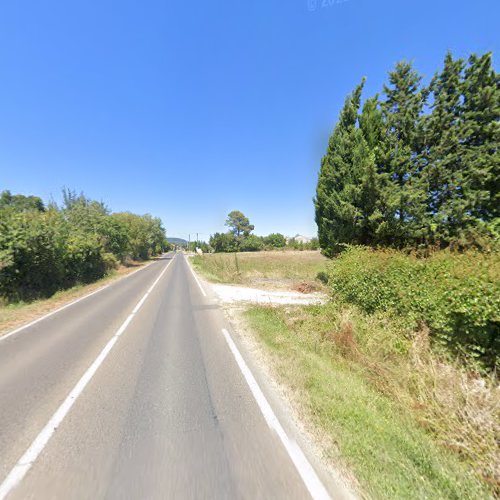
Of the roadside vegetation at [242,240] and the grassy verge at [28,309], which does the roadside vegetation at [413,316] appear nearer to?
the grassy verge at [28,309]

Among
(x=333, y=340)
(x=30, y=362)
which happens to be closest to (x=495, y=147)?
(x=333, y=340)

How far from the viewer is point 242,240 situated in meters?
96.1

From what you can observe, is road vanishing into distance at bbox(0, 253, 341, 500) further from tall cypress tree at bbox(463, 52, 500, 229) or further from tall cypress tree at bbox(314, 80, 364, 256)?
tall cypress tree at bbox(463, 52, 500, 229)

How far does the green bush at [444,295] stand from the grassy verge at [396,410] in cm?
47

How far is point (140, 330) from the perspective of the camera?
23.6 feet

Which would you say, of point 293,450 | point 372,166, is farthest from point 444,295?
point 372,166

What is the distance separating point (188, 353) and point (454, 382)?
493cm

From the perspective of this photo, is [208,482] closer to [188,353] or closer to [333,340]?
[188,353]

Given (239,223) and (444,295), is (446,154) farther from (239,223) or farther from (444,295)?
(239,223)

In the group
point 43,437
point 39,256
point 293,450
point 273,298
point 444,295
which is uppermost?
point 39,256

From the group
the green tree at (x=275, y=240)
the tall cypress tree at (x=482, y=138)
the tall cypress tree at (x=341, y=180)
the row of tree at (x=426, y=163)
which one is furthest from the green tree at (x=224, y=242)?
the tall cypress tree at (x=482, y=138)

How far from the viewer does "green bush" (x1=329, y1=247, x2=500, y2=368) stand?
12.5 ft

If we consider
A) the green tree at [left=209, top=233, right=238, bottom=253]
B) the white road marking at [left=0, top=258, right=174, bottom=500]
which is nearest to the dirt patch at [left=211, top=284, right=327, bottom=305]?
the white road marking at [left=0, top=258, right=174, bottom=500]

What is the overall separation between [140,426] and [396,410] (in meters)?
3.53
